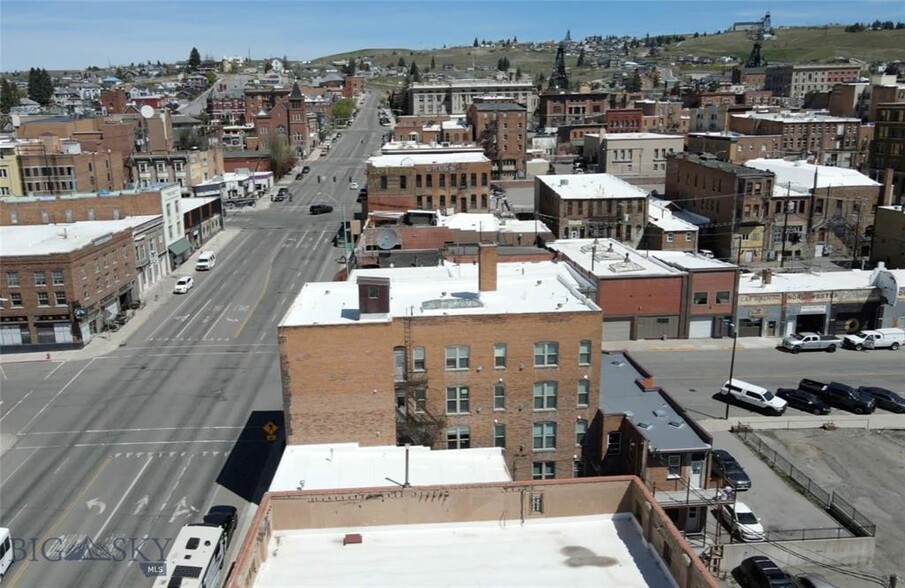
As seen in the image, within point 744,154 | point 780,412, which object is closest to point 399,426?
point 780,412

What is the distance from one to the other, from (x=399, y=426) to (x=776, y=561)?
16671 millimetres

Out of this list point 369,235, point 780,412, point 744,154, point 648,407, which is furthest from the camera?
point 744,154

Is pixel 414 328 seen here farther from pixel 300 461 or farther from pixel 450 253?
pixel 450 253

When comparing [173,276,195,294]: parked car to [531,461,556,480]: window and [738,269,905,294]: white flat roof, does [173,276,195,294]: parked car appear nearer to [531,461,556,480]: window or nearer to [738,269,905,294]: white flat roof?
[531,461,556,480]: window

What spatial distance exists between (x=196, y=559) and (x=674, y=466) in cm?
2007

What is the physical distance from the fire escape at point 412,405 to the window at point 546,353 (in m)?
5.06

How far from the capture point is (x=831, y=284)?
191 ft

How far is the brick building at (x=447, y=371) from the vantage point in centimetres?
3000

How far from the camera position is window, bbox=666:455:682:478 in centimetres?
3103

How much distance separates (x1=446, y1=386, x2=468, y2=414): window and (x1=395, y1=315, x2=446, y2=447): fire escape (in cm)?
83

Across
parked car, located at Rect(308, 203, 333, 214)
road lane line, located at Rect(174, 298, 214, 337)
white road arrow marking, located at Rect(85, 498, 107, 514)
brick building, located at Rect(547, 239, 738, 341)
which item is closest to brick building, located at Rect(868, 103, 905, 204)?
brick building, located at Rect(547, 239, 738, 341)

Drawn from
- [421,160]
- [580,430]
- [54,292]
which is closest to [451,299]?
[580,430]

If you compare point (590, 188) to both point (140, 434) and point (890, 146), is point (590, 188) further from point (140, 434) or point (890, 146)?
point (140, 434)

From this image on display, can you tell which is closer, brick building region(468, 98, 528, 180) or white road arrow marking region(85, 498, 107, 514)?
white road arrow marking region(85, 498, 107, 514)
